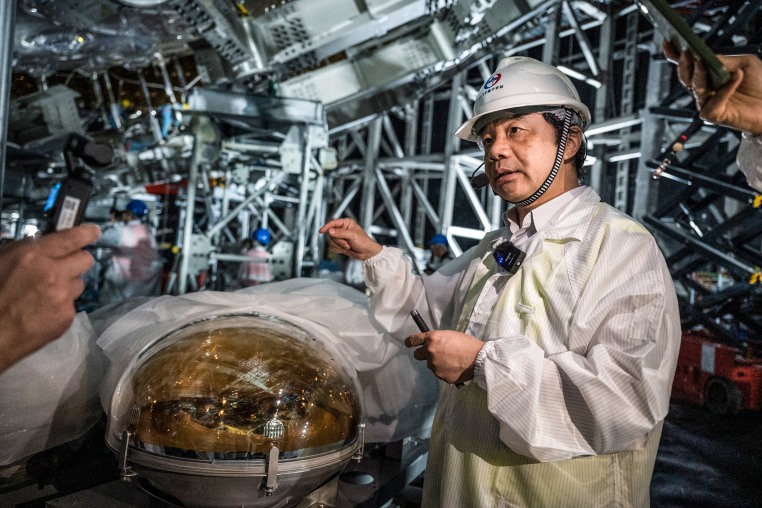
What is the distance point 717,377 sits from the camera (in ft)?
17.0

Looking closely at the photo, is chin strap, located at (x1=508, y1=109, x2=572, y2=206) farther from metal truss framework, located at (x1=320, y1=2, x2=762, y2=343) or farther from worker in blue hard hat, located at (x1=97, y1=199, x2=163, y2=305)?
worker in blue hard hat, located at (x1=97, y1=199, x2=163, y2=305)

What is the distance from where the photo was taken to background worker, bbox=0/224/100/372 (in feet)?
2.66

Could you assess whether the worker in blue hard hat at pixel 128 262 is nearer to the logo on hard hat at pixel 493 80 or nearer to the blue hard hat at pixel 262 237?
the blue hard hat at pixel 262 237

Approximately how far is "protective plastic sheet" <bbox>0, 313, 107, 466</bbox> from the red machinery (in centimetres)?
562

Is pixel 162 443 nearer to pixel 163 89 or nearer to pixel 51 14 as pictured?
pixel 51 14

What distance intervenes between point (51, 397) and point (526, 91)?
1855mm

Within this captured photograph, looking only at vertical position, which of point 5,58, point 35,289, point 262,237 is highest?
point 5,58

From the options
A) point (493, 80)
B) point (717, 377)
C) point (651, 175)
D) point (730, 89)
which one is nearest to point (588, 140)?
point (651, 175)

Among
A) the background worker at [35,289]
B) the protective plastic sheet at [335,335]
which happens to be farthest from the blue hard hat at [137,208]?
the background worker at [35,289]

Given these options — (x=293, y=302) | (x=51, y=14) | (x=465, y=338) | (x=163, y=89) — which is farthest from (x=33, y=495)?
(x=163, y=89)

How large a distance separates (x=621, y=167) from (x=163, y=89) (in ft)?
33.0

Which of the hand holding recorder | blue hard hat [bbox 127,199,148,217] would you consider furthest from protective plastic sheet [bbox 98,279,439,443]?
blue hard hat [bbox 127,199,148,217]

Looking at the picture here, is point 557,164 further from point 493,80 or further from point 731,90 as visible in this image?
point 731,90

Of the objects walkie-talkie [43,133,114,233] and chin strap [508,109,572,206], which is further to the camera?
chin strap [508,109,572,206]
